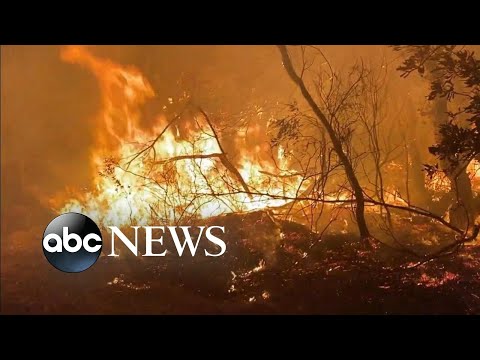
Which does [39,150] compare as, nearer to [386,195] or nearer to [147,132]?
[147,132]

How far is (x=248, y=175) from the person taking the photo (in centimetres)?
A: 304

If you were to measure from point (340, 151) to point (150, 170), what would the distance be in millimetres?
1460

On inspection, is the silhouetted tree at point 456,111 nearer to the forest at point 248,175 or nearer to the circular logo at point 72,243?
the forest at point 248,175

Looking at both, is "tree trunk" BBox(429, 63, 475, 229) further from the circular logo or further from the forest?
the circular logo

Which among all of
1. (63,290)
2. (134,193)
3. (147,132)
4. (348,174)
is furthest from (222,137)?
(63,290)

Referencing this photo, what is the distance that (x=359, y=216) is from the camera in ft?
9.89

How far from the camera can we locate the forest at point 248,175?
2949mm

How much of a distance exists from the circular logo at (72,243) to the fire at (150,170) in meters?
0.08

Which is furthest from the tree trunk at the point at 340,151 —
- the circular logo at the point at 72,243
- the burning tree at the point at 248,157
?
the circular logo at the point at 72,243

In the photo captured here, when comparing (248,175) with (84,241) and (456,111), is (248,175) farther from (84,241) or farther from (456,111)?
(456,111)

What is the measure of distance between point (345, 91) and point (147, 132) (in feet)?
5.10

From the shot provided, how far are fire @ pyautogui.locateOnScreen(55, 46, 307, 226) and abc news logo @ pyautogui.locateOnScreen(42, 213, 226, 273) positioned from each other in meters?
0.07

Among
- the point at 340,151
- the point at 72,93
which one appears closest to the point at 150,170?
the point at 72,93
